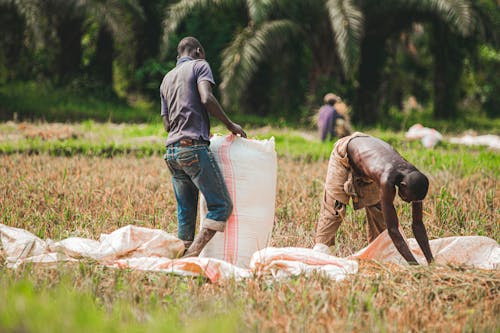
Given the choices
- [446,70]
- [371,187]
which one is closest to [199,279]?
[371,187]

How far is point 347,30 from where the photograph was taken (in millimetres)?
12711

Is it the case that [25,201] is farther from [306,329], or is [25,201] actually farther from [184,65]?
[306,329]

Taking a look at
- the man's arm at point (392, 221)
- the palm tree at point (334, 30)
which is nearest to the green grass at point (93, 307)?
the man's arm at point (392, 221)

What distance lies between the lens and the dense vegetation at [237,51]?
13.4 metres

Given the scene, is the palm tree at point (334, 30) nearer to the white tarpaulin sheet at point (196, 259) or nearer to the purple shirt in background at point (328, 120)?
the purple shirt in background at point (328, 120)

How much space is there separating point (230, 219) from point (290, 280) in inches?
35.0

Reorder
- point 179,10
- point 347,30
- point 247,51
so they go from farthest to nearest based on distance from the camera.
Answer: point 179,10
point 247,51
point 347,30

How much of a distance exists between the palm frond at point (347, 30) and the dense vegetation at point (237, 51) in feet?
0.06

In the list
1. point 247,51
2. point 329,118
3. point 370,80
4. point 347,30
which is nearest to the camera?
point 329,118

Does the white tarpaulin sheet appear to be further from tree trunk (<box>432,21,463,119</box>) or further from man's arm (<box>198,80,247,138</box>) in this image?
tree trunk (<box>432,21,463,119</box>)

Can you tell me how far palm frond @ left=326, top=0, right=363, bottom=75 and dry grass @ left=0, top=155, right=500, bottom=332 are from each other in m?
6.33

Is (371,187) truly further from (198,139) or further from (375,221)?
(198,139)

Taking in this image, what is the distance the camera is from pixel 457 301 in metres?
3.39

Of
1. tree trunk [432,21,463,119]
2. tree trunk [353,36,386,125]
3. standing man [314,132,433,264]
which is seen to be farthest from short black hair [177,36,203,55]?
tree trunk [432,21,463,119]
